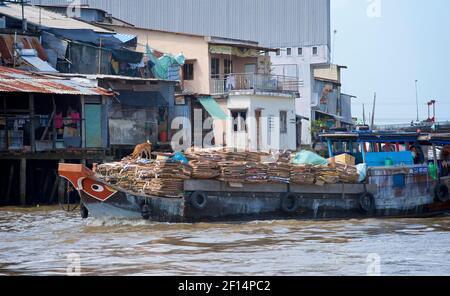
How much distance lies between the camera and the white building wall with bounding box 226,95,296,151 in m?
Result: 35.6

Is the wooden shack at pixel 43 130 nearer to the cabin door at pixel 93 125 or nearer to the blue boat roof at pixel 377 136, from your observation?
the cabin door at pixel 93 125

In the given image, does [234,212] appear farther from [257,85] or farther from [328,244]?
[257,85]

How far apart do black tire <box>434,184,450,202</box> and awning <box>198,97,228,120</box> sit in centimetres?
1404

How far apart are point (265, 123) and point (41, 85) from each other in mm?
12389

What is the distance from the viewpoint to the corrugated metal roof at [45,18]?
32.8 meters

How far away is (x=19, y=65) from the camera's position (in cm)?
3016

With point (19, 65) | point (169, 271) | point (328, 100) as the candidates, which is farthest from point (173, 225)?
point (328, 100)

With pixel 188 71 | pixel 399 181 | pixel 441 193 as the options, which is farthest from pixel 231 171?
pixel 188 71

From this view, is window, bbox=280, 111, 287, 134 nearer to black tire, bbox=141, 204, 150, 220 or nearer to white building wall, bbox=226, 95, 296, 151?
white building wall, bbox=226, 95, 296, 151

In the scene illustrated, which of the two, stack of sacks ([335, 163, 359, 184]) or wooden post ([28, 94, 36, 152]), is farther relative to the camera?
wooden post ([28, 94, 36, 152])

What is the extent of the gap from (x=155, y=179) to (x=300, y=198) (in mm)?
3419

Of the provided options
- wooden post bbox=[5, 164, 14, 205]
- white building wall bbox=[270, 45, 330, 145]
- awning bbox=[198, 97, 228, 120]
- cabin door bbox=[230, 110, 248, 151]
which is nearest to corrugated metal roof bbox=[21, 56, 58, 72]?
wooden post bbox=[5, 164, 14, 205]
